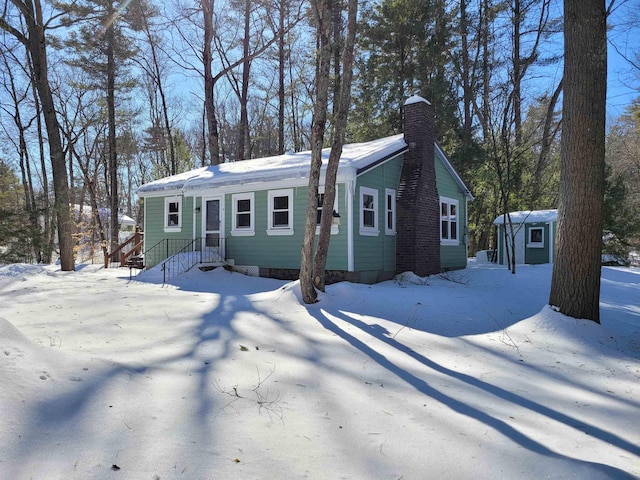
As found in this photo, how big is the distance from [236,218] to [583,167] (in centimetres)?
948

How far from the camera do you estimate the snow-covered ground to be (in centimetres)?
248

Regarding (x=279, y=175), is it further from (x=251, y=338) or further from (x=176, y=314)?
(x=251, y=338)

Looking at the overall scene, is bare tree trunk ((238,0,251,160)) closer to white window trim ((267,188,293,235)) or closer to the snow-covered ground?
white window trim ((267,188,293,235))

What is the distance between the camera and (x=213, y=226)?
45.7 feet

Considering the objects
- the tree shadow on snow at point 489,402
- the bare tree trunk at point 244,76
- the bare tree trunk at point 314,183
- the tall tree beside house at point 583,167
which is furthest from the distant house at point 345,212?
the bare tree trunk at point 244,76

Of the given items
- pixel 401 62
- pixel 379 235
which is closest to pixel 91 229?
pixel 401 62

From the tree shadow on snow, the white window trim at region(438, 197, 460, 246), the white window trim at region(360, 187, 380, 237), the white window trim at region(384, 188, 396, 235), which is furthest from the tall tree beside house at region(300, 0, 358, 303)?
the white window trim at region(438, 197, 460, 246)

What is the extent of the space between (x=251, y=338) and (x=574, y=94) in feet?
19.7

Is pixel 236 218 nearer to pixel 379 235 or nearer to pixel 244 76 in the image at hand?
pixel 379 235

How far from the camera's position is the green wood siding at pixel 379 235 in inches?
447

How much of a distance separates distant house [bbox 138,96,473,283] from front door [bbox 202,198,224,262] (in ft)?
0.11

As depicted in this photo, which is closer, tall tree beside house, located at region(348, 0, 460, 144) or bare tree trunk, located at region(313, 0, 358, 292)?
bare tree trunk, located at region(313, 0, 358, 292)

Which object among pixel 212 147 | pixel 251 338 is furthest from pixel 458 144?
pixel 251 338

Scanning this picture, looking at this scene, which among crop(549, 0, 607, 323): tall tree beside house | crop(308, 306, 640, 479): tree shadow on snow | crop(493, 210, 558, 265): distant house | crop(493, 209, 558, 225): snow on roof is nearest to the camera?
crop(308, 306, 640, 479): tree shadow on snow
